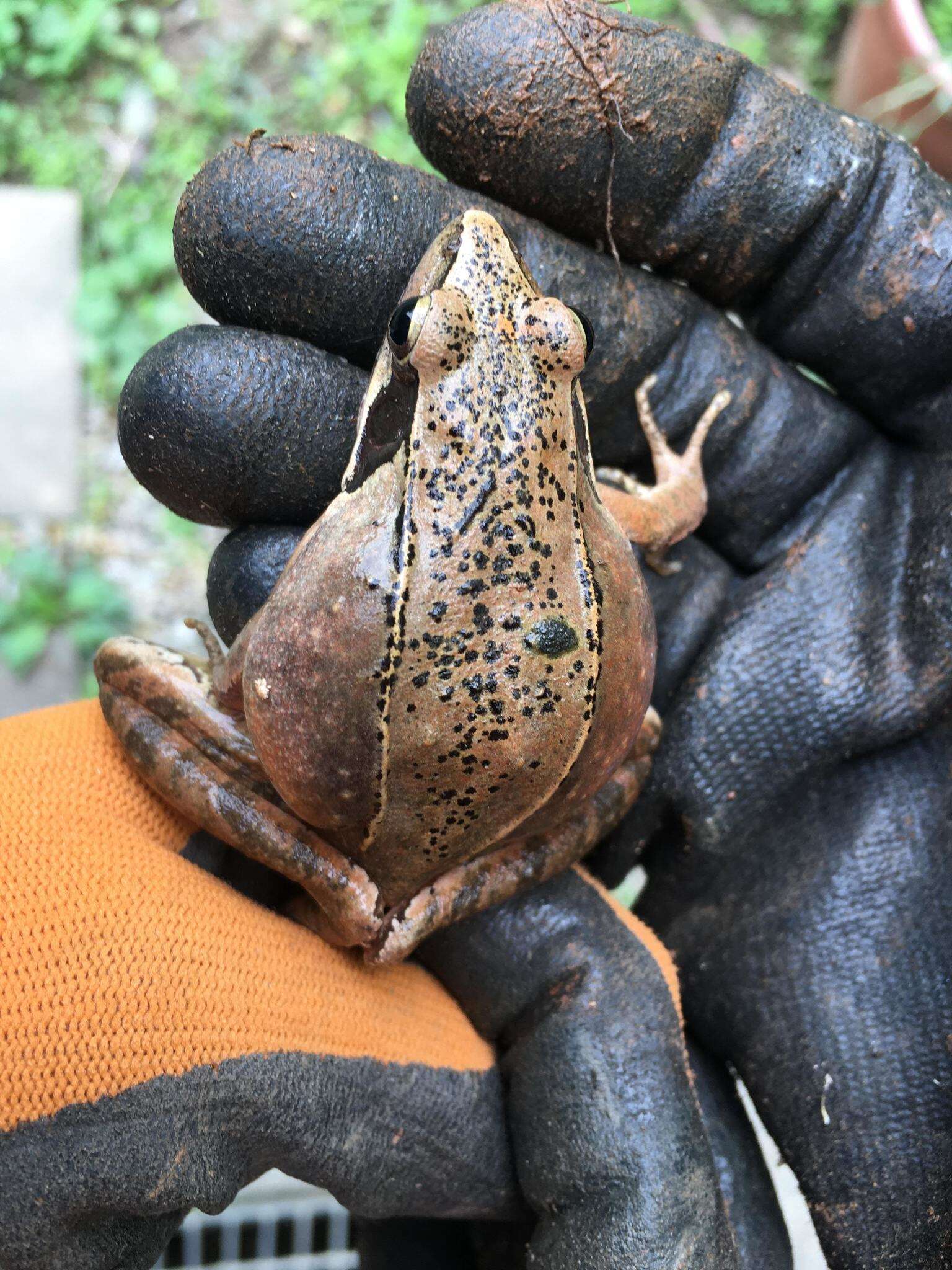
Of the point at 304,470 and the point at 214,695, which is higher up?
the point at 304,470

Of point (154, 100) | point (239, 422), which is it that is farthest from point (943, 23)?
point (239, 422)

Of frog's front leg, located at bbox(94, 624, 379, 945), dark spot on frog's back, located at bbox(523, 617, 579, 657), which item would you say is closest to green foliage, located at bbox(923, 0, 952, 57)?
dark spot on frog's back, located at bbox(523, 617, 579, 657)

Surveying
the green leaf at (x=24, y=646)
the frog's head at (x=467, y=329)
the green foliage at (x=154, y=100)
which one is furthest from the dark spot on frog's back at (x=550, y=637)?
the green foliage at (x=154, y=100)

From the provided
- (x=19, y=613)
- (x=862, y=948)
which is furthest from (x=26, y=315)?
(x=862, y=948)

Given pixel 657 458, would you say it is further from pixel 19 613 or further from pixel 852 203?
pixel 19 613

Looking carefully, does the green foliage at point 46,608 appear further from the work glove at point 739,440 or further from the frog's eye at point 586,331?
the frog's eye at point 586,331

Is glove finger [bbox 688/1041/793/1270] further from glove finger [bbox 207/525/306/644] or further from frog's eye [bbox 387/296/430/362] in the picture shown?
frog's eye [bbox 387/296/430/362]

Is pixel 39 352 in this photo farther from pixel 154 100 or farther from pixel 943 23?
pixel 943 23
